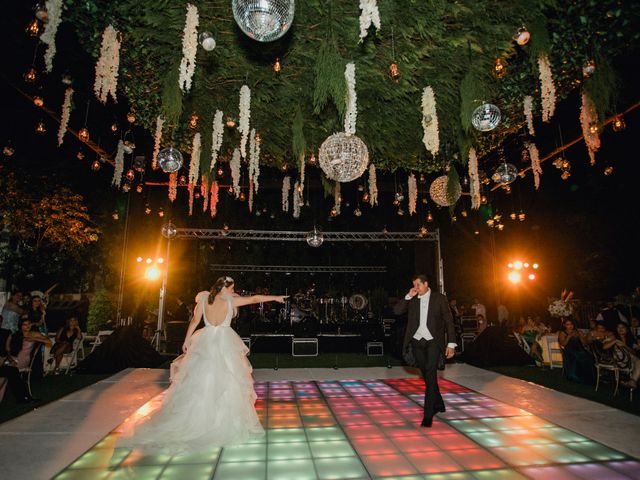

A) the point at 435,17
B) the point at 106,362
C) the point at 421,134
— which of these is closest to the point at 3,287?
the point at 106,362

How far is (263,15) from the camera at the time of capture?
2.87 metres

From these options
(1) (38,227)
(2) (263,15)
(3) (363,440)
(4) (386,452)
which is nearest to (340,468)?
(4) (386,452)

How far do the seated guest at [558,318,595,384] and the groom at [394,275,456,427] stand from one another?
3.94 m

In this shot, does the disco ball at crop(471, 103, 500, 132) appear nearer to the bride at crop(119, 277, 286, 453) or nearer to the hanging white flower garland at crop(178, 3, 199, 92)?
the hanging white flower garland at crop(178, 3, 199, 92)

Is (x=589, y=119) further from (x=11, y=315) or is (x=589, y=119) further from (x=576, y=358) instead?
(x=11, y=315)

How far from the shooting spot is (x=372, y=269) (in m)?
17.0

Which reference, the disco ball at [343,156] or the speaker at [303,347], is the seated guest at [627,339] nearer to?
the disco ball at [343,156]

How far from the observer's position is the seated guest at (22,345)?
463 cm

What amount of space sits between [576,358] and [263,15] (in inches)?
299

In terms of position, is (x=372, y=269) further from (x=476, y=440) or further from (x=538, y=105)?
(x=476, y=440)

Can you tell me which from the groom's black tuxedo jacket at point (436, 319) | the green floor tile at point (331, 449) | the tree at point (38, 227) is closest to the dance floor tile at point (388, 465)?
the green floor tile at point (331, 449)

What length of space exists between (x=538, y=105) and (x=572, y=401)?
15.5 feet

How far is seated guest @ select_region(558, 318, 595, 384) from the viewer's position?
6.34 m

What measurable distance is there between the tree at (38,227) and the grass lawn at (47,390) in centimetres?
529
